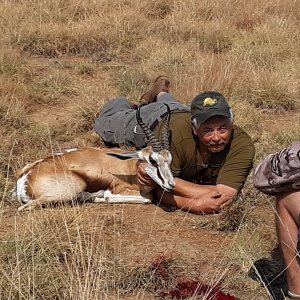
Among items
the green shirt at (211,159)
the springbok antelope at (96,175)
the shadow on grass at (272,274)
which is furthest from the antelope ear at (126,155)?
the shadow on grass at (272,274)

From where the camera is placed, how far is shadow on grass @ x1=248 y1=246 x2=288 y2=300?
4.75 meters

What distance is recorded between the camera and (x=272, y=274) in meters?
5.02

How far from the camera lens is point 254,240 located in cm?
543

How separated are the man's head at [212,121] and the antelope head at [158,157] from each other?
312 millimetres

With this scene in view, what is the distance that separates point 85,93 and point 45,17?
3.41 meters

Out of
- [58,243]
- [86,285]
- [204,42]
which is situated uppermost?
[86,285]

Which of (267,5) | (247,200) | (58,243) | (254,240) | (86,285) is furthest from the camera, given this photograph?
(267,5)

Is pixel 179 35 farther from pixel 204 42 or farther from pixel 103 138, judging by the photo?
pixel 103 138

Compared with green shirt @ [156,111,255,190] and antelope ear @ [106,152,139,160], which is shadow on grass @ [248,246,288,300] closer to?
green shirt @ [156,111,255,190]

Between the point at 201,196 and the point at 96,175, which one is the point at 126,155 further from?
the point at 201,196

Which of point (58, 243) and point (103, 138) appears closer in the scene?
point (58, 243)

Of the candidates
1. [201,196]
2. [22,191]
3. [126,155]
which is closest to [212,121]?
[201,196]

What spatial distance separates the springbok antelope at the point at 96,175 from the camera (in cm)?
624

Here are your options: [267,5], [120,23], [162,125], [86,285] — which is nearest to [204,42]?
[120,23]
